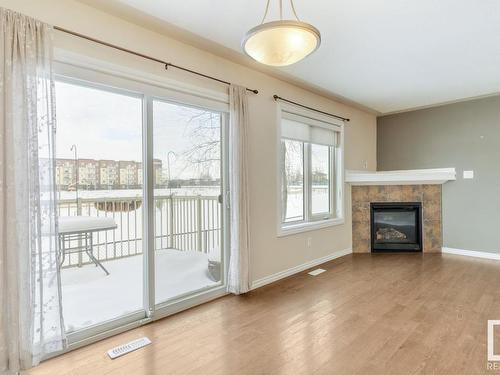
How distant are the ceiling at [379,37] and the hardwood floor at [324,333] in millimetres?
2599

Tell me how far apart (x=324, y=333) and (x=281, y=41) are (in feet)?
7.32

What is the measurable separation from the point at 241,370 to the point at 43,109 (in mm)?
2180

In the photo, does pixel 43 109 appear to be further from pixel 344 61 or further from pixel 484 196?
pixel 484 196

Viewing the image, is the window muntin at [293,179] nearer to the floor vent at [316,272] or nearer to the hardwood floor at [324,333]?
the floor vent at [316,272]

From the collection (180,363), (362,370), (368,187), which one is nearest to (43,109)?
(180,363)

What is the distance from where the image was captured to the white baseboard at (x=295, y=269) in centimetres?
361

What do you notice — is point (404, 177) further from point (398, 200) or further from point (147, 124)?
point (147, 124)

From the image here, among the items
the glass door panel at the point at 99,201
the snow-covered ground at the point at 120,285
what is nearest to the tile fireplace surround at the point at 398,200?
the snow-covered ground at the point at 120,285

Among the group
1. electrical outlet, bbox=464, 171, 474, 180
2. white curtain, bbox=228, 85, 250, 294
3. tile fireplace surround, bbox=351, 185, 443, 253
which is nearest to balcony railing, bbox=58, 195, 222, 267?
white curtain, bbox=228, 85, 250, 294

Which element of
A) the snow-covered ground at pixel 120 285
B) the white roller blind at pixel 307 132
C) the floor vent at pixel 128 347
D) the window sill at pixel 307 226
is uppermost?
the white roller blind at pixel 307 132

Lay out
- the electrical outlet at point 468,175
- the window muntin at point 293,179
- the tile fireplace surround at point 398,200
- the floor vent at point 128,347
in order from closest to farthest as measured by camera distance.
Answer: the floor vent at point 128,347 → the window muntin at point 293,179 → the electrical outlet at point 468,175 → the tile fireplace surround at point 398,200

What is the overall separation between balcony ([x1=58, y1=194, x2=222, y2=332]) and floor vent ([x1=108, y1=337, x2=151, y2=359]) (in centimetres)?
33

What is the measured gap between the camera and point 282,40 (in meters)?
1.70

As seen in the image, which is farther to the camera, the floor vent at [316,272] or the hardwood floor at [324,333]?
the floor vent at [316,272]
